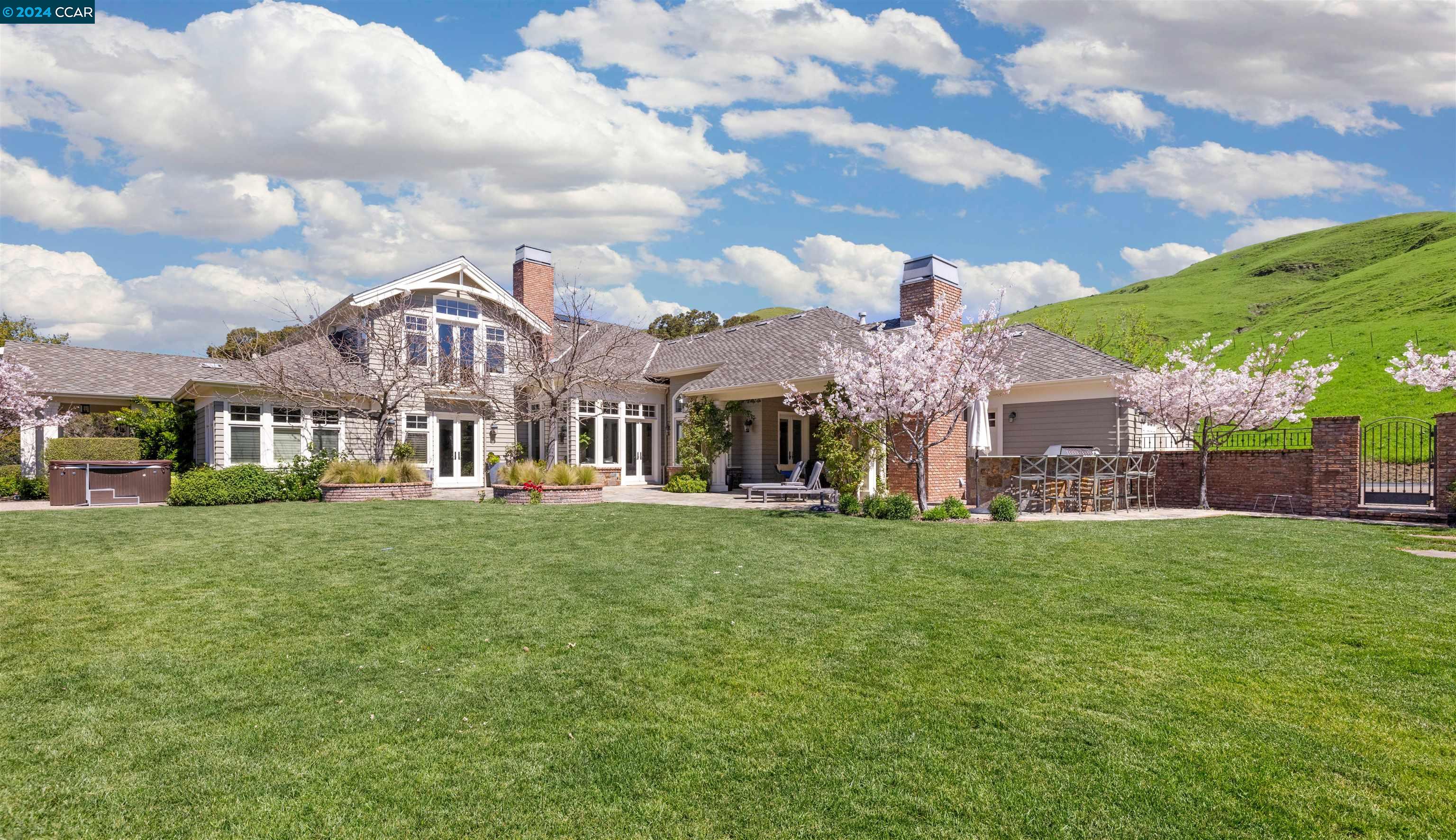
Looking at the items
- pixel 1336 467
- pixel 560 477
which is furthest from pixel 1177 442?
pixel 560 477

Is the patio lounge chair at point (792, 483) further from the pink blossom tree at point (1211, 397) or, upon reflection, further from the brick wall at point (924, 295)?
the pink blossom tree at point (1211, 397)

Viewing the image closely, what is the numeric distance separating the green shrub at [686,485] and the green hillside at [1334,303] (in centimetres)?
2557

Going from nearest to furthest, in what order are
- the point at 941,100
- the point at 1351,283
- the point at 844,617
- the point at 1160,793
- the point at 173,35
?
the point at 1160,793 < the point at 844,617 < the point at 173,35 < the point at 941,100 < the point at 1351,283

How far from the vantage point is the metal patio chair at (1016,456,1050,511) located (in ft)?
46.9

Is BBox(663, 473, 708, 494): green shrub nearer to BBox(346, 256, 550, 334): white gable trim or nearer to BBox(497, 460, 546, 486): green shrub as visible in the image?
BBox(497, 460, 546, 486): green shrub

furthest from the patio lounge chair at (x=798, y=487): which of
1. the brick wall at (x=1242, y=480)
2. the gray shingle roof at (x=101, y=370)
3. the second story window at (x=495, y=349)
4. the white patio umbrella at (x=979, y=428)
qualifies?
the gray shingle roof at (x=101, y=370)

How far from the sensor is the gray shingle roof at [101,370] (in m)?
22.8

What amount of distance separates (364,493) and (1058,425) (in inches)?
631

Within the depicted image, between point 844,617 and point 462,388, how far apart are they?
17518mm

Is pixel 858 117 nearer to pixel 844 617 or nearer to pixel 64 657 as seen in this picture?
pixel 844 617

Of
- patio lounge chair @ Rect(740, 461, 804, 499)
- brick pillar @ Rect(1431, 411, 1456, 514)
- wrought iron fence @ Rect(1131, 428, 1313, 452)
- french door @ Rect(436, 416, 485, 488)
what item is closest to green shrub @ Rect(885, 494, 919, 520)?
patio lounge chair @ Rect(740, 461, 804, 499)

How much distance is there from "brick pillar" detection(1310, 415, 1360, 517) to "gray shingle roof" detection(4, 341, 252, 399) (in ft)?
82.2

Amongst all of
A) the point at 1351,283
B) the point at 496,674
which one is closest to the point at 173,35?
the point at 496,674

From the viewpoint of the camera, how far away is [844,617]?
20.0ft
